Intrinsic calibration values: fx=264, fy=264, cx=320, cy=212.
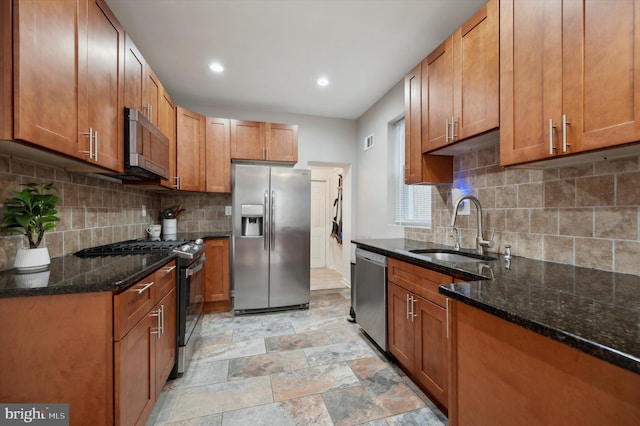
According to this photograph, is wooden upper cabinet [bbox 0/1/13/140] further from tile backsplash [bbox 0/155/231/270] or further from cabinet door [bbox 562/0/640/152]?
cabinet door [bbox 562/0/640/152]

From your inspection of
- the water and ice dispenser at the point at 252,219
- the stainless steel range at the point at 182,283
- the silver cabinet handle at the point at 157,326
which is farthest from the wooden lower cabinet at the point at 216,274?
the silver cabinet handle at the point at 157,326

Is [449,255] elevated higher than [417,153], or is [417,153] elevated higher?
[417,153]

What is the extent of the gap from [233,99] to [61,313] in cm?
316

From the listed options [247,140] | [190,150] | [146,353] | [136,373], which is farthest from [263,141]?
[136,373]

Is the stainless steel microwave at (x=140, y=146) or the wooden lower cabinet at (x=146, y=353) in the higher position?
the stainless steel microwave at (x=140, y=146)

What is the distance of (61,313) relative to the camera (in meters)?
1.05

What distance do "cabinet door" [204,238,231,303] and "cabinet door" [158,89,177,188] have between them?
858mm

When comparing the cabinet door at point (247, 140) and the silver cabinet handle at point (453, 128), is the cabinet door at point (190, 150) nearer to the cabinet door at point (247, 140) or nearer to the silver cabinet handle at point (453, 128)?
the cabinet door at point (247, 140)

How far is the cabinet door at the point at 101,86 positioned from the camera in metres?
1.37

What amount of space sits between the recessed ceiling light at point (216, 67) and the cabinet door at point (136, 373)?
2441 mm

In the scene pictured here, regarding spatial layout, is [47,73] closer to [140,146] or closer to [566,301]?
[140,146]

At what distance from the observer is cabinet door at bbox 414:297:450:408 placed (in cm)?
154

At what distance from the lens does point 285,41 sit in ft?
7.78

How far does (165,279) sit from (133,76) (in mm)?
1500
